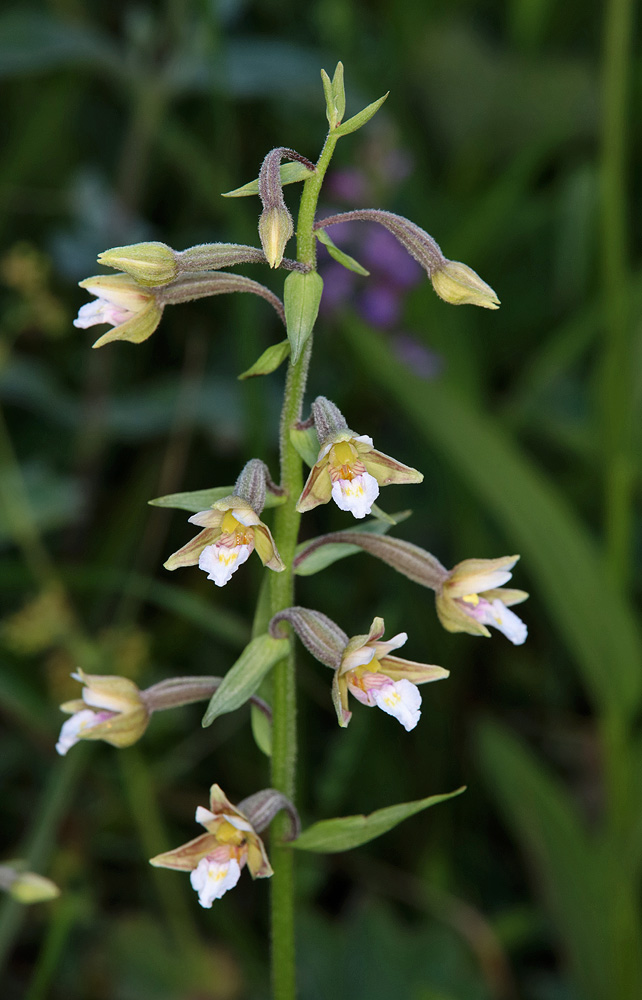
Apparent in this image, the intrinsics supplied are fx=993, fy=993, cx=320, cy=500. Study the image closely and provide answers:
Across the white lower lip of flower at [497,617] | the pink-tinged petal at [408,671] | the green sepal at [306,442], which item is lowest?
the pink-tinged petal at [408,671]

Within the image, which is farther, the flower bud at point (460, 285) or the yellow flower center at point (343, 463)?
the flower bud at point (460, 285)

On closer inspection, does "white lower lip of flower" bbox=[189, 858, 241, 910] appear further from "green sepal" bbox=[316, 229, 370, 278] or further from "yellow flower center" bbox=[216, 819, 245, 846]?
"green sepal" bbox=[316, 229, 370, 278]

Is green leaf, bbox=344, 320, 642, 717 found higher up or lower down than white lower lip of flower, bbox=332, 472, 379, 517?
higher up

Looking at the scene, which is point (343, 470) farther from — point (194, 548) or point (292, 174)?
point (292, 174)

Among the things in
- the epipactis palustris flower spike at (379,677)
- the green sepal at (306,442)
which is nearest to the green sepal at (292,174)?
the green sepal at (306,442)

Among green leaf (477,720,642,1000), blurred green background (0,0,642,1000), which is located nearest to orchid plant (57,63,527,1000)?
blurred green background (0,0,642,1000)

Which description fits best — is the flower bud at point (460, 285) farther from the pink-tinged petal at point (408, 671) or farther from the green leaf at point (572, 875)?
the green leaf at point (572, 875)

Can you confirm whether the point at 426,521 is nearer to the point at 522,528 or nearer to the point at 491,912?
the point at 522,528
